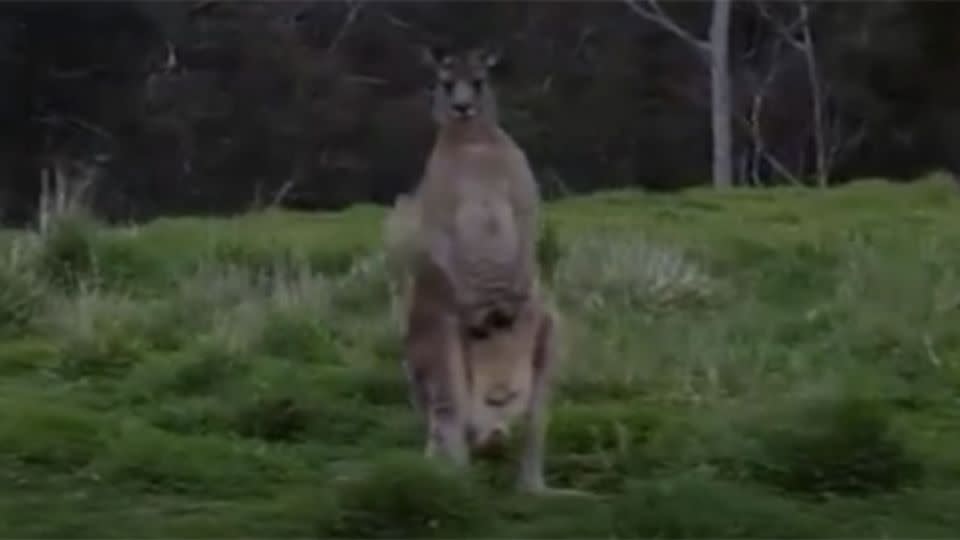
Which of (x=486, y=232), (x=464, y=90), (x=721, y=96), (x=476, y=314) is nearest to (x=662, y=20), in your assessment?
(x=721, y=96)

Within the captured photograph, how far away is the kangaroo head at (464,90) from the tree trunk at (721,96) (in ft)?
67.2

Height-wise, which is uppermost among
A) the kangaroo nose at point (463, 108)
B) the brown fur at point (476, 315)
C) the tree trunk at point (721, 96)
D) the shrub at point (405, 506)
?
the tree trunk at point (721, 96)

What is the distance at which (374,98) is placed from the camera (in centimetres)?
2850

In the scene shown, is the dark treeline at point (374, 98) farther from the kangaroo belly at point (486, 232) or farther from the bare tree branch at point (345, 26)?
the kangaroo belly at point (486, 232)

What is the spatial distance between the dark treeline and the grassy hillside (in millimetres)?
14830

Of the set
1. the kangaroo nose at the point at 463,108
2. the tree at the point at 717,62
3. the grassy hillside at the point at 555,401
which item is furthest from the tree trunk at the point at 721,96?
the kangaroo nose at the point at 463,108

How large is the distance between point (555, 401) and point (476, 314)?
5.82 ft

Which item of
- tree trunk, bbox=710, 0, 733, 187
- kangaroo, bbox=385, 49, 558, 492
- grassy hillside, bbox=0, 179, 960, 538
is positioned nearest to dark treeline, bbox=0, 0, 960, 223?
tree trunk, bbox=710, 0, 733, 187

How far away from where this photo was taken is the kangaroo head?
22.1 ft

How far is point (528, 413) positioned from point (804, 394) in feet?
4.18

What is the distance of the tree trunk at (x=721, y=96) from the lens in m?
27.9

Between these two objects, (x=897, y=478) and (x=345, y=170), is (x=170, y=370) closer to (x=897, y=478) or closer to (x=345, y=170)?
(x=897, y=478)

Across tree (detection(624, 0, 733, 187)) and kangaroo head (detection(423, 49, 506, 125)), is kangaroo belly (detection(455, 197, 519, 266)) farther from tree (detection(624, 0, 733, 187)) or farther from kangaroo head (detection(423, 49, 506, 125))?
tree (detection(624, 0, 733, 187))

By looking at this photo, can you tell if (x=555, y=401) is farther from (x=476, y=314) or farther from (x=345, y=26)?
(x=345, y=26)
